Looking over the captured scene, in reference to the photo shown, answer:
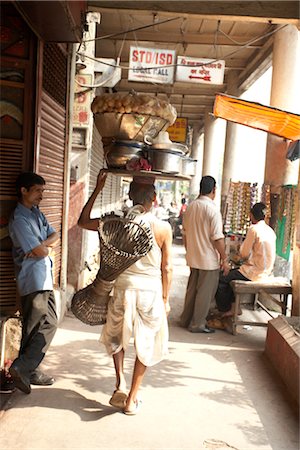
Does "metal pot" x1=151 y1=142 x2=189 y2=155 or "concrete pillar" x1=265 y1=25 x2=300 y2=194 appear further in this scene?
"concrete pillar" x1=265 y1=25 x2=300 y2=194

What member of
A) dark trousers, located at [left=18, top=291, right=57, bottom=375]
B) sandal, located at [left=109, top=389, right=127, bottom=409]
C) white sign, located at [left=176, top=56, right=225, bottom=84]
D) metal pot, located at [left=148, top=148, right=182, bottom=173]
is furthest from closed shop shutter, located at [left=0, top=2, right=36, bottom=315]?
white sign, located at [left=176, top=56, right=225, bottom=84]

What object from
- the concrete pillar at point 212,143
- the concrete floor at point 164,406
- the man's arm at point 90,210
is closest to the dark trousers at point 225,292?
the concrete floor at point 164,406

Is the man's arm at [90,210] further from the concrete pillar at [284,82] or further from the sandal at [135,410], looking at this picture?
the concrete pillar at [284,82]

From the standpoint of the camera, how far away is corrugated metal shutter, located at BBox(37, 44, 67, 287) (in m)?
4.56

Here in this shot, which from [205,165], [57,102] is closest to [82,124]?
[57,102]

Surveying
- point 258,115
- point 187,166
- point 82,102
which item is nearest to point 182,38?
point 82,102

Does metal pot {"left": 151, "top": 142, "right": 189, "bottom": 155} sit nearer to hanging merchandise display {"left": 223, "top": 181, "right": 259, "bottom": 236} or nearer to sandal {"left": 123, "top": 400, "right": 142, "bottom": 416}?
sandal {"left": 123, "top": 400, "right": 142, "bottom": 416}

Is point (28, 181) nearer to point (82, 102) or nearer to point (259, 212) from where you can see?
point (259, 212)

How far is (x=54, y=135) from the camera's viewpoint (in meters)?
5.00

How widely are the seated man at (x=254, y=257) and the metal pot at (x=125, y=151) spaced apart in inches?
119

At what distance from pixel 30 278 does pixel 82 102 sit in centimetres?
408

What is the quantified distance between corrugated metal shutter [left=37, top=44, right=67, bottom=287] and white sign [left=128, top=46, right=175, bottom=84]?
3.10 metres

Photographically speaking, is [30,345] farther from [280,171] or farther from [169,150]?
[280,171]

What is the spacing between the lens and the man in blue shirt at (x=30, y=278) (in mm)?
3480
